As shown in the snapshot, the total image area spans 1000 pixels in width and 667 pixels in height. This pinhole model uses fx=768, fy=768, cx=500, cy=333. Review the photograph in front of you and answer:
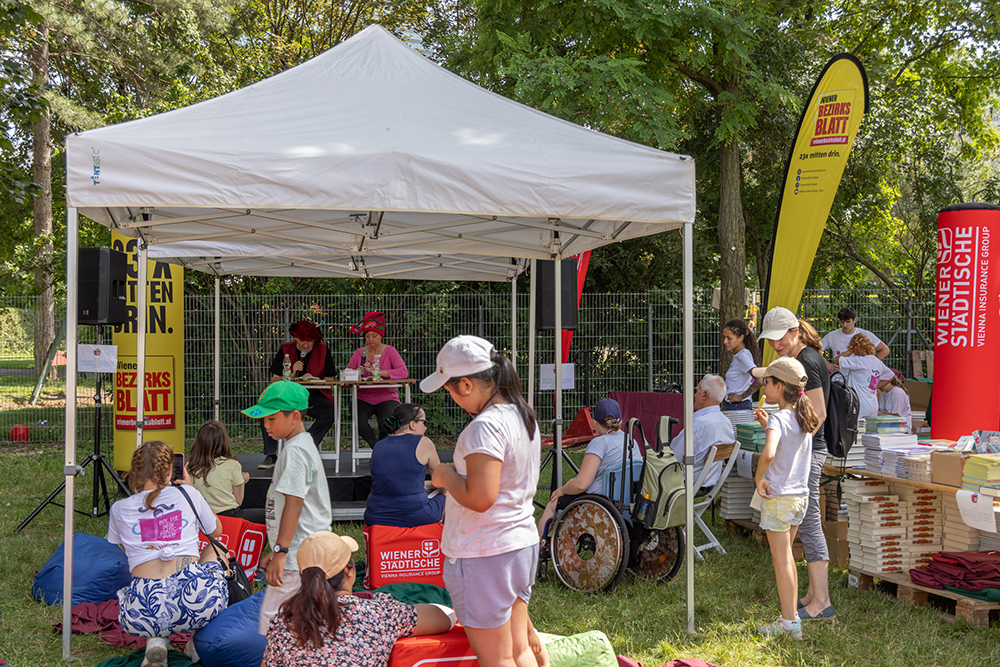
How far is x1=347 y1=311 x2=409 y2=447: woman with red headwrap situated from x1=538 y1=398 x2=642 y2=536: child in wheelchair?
8.98 ft

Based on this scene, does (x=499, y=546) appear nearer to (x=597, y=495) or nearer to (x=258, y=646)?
(x=258, y=646)

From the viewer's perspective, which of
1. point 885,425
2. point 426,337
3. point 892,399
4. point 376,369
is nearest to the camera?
point 885,425

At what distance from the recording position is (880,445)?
4559 mm

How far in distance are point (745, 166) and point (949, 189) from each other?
3.63 metres

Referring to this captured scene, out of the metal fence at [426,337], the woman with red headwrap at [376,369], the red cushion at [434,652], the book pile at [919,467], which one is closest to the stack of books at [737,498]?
the book pile at [919,467]

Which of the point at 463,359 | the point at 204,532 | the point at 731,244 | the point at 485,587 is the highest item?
the point at 731,244

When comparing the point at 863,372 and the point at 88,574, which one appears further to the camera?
the point at 863,372

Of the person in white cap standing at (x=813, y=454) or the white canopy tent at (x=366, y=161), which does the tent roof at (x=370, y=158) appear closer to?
the white canopy tent at (x=366, y=161)

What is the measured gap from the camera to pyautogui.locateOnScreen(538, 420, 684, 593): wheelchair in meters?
4.45

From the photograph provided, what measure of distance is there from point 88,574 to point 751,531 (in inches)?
176

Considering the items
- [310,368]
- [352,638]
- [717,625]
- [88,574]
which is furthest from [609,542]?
[310,368]

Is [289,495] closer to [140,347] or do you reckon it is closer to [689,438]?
[689,438]

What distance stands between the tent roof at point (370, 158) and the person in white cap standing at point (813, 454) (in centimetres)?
87

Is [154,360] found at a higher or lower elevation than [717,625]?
higher
